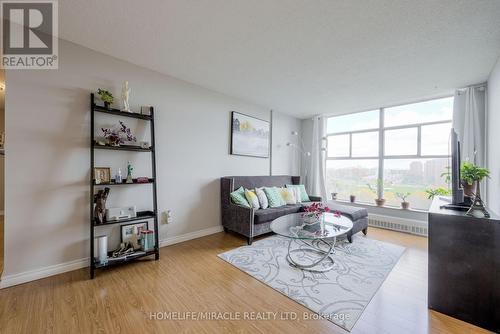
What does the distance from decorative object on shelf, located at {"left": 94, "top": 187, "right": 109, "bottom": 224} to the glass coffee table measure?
1.93 meters

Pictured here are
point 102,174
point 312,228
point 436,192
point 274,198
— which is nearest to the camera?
point 102,174

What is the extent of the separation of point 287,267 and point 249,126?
8.77ft

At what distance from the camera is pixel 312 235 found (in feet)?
7.19

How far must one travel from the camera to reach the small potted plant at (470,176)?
1.92 metres

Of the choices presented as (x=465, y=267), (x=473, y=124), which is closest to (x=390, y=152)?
(x=473, y=124)

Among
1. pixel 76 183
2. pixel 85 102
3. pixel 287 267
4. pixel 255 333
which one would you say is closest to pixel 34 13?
pixel 85 102

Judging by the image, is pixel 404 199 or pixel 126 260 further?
pixel 404 199

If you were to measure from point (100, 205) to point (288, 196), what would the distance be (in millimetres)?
2939

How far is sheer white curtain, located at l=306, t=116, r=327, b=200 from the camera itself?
490 cm

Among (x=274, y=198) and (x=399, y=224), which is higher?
(x=274, y=198)

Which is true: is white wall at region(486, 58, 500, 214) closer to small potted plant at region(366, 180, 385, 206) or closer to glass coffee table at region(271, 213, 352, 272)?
small potted plant at region(366, 180, 385, 206)

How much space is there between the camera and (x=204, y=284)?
199cm

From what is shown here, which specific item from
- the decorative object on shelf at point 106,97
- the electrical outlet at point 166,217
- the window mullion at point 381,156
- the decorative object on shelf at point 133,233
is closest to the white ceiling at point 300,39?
the decorative object on shelf at point 106,97

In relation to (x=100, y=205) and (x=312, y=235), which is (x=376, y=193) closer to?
(x=312, y=235)
